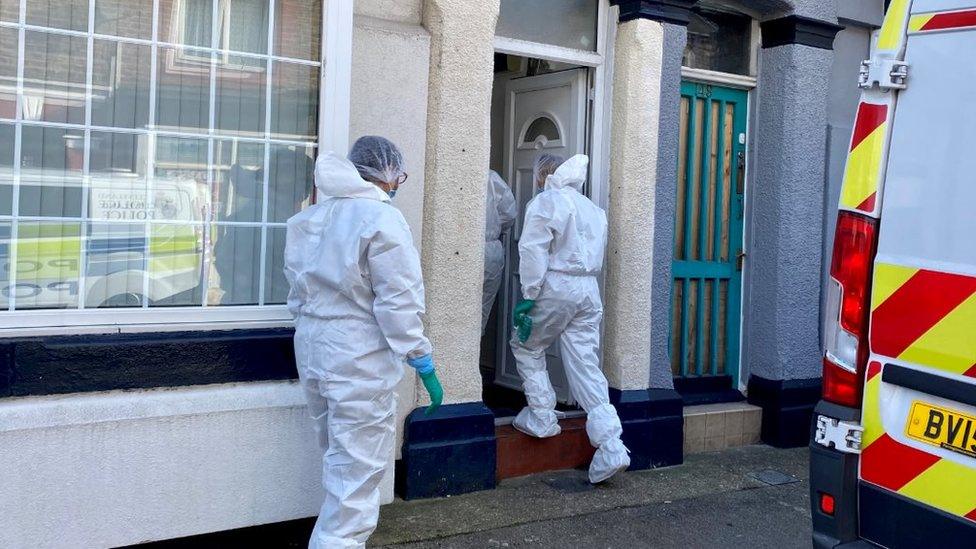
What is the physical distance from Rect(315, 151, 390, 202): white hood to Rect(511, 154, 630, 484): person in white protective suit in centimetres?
181

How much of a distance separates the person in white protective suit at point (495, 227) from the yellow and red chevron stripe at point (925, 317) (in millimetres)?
3798

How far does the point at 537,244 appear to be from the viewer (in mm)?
5668

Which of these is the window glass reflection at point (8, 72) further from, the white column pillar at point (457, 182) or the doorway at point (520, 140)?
the doorway at point (520, 140)

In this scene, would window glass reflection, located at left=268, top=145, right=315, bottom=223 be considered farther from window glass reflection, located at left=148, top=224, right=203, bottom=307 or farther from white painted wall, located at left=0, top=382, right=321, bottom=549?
white painted wall, located at left=0, top=382, right=321, bottom=549

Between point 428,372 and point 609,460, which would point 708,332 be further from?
point 428,372

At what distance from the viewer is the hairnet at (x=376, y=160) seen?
4180 mm

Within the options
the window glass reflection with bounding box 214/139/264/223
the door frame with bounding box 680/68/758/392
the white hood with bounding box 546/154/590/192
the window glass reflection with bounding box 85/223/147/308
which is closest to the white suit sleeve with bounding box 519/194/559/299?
the white hood with bounding box 546/154/590/192

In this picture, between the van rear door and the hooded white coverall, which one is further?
the hooded white coverall

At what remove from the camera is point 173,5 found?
14.6ft

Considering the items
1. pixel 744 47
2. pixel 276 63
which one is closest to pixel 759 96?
pixel 744 47

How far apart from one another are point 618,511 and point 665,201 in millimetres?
2056

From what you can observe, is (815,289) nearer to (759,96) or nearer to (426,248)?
(759,96)

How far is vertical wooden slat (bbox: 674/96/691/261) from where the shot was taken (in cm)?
676

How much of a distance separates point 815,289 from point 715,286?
0.71m
